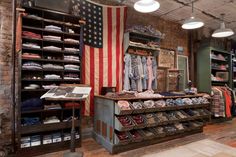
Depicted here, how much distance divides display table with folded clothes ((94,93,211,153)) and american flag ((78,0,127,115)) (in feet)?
1.66

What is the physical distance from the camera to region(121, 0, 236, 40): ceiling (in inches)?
172

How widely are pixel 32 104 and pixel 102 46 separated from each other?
1.97 metres

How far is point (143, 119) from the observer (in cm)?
348

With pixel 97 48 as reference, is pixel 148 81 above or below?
below

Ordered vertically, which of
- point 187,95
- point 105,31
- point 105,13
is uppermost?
point 105,13

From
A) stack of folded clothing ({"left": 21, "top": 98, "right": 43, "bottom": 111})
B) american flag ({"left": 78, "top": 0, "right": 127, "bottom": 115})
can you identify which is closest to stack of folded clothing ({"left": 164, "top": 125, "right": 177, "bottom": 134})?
american flag ({"left": 78, "top": 0, "right": 127, "bottom": 115})

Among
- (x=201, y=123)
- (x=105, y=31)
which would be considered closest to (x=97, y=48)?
(x=105, y=31)

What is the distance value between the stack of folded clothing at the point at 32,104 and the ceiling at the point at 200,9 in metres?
3.06

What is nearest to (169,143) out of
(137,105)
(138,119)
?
(138,119)

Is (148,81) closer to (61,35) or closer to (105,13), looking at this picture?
(105,13)

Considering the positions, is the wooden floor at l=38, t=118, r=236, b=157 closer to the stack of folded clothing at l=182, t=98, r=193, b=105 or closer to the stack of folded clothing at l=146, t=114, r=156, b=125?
the stack of folded clothing at l=146, t=114, r=156, b=125

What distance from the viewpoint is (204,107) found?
4.68m

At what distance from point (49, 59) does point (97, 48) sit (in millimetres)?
1217

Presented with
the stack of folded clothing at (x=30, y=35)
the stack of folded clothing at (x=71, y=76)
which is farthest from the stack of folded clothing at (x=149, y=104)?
the stack of folded clothing at (x=30, y=35)
